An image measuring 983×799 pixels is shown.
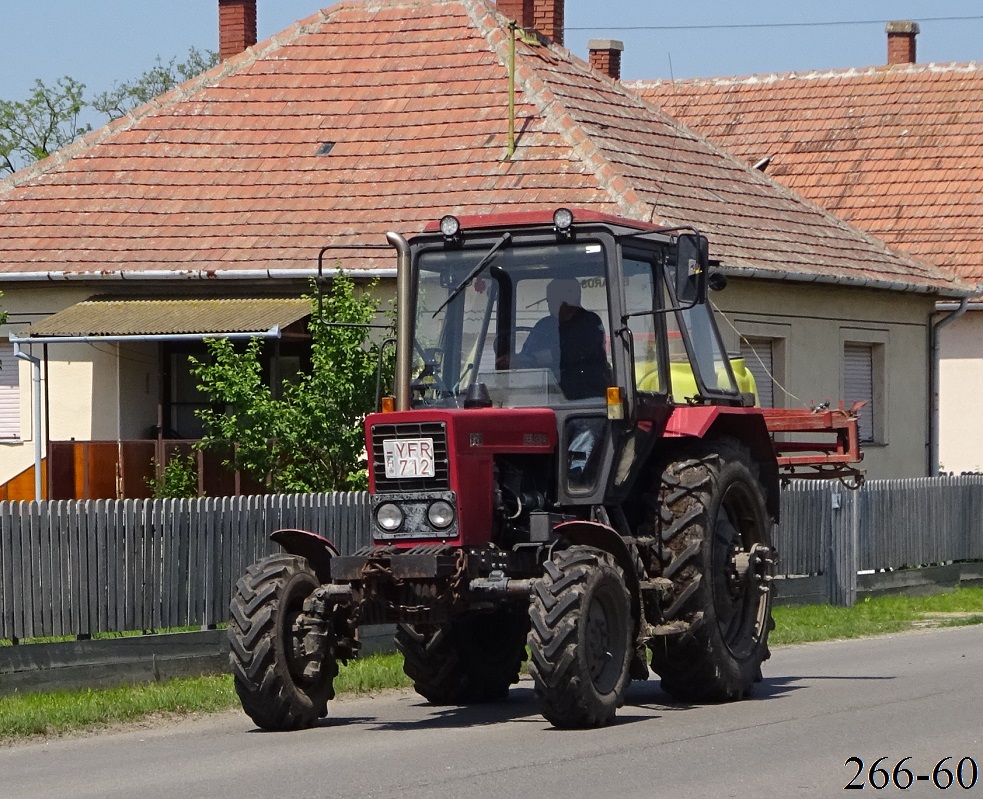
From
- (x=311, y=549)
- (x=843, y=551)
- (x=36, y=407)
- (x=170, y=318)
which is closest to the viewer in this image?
(x=311, y=549)

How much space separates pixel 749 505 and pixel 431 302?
234cm

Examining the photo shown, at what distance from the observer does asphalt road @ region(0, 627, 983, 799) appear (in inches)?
302

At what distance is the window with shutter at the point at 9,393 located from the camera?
21656 mm

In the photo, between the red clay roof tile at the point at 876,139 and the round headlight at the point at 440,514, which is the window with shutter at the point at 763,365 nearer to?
the red clay roof tile at the point at 876,139

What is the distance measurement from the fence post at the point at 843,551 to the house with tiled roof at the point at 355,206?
2867mm

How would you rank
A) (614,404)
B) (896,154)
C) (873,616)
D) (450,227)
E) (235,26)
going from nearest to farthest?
(614,404), (450,227), (873,616), (235,26), (896,154)

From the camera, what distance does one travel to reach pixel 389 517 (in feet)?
31.7

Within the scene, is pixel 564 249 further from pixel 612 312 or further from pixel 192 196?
pixel 192 196

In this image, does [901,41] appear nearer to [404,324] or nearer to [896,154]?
[896,154]

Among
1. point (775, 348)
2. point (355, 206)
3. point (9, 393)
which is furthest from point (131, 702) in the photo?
point (775, 348)


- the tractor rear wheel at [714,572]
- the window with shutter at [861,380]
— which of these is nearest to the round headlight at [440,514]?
the tractor rear wheel at [714,572]

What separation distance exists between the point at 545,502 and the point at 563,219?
5.22ft

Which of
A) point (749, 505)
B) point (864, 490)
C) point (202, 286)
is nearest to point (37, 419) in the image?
point (202, 286)

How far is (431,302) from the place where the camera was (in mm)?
10523
